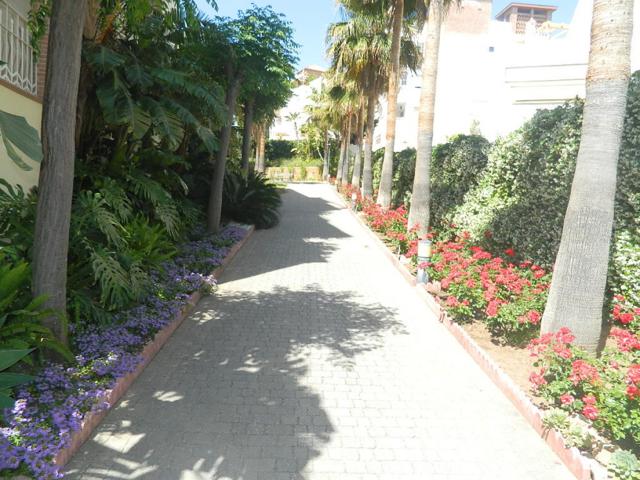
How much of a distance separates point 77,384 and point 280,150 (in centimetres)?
5512

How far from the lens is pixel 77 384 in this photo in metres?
4.21

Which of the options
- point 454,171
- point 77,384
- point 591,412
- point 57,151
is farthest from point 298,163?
point 591,412

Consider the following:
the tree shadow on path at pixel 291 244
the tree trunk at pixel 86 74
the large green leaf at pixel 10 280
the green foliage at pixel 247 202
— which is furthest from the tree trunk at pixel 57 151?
Result: the green foliage at pixel 247 202

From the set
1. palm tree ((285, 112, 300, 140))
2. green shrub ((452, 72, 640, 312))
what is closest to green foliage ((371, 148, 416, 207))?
green shrub ((452, 72, 640, 312))

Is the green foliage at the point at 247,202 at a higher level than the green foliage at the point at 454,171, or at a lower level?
lower

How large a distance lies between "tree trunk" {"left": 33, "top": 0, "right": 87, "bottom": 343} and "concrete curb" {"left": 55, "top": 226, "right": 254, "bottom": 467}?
80 cm

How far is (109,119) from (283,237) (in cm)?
789

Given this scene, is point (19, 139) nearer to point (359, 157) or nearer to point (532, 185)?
point (532, 185)

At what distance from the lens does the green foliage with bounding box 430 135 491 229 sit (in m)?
11.6

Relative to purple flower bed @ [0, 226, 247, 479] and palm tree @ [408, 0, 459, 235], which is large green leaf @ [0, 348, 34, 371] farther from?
palm tree @ [408, 0, 459, 235]

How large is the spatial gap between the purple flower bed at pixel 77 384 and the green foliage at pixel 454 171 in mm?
7361

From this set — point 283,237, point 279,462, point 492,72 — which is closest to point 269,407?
point 279,462

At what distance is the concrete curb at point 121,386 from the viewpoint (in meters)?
3.61

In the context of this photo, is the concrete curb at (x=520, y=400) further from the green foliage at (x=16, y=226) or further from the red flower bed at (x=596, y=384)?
the green foliage at (x=16, y=226)
